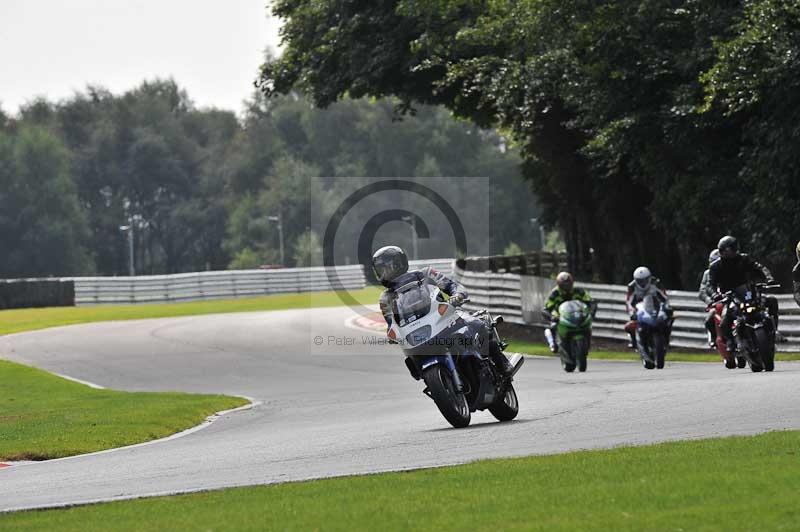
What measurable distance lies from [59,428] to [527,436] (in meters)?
6.61

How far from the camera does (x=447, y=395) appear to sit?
1324 centimetres

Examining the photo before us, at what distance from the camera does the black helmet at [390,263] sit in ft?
44.4

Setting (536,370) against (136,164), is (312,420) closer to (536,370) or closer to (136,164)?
(536,370)

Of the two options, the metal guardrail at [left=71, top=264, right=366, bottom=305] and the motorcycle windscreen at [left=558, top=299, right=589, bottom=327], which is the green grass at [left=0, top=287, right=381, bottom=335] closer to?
the metal guardrail at [left=71, top=264, right=366, bottom=305]

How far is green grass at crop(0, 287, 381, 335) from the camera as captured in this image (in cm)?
4675

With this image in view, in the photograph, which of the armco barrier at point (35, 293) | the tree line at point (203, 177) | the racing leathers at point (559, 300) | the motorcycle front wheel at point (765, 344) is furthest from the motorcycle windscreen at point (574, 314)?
the tree line at point (203, 177)

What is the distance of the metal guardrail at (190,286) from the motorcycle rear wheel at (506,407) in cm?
4585

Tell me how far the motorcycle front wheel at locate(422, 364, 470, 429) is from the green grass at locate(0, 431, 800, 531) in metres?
2.89

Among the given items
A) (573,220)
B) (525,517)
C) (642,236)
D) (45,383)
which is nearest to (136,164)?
(573,220)

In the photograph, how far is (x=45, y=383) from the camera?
2495 centimetres

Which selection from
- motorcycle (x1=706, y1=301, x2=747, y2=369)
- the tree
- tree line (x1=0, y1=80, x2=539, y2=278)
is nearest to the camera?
motorcycle (x1=706, y1=301, x2=747, y2=369)

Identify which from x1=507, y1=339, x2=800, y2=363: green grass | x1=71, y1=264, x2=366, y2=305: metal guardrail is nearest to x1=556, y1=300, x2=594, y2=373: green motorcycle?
x1=507, y1=339, x2=800, y2=363: green grass

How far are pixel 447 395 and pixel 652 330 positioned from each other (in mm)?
9164

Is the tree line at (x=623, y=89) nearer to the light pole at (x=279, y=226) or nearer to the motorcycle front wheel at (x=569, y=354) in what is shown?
the motorcycle front wheel at (x=569, y=354)
